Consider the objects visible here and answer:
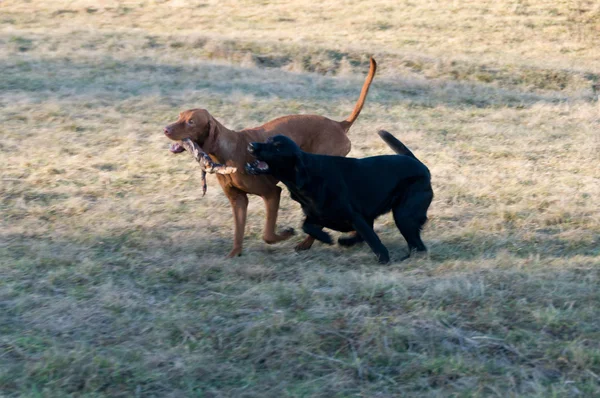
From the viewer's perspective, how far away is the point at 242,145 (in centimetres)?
622

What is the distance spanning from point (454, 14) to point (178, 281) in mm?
17835

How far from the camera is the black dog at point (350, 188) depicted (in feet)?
18.4

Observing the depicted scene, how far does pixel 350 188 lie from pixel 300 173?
497mm

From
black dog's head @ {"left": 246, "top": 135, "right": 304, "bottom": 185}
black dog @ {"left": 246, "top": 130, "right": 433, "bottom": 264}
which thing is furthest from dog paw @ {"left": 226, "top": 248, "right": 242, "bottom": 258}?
black dog's head @ {"left": 246, "top": 135, "right": 304, "bottom": 185}

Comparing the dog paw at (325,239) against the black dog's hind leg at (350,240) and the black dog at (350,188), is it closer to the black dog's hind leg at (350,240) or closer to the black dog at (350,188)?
the black dog at (350,188)

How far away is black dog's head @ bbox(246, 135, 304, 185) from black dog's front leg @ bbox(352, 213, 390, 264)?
0.55 metres

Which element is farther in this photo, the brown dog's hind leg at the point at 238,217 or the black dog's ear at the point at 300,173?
the brown dog's hind leg at the point at 238,217

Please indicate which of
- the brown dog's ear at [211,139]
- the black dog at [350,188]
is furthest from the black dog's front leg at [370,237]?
the brown dog's ear at [211,139]

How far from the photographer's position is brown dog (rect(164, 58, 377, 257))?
5.97m

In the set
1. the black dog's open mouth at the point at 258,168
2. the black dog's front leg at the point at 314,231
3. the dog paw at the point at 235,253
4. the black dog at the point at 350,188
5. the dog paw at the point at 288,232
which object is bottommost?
the dog paw at the point at 235,253

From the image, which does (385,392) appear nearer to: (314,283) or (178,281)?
(314,283)

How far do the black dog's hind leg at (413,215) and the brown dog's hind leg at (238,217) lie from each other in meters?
1.22

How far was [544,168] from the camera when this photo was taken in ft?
29.8

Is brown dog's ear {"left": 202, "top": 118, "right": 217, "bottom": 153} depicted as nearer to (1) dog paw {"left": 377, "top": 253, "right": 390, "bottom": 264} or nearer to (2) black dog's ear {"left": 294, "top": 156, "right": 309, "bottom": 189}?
(2) black dog's ear {"left": 294, "top": 156, "right": 309, "bottom": 189}
